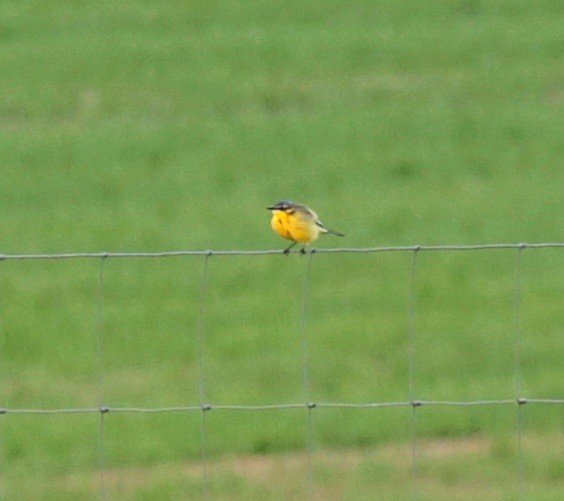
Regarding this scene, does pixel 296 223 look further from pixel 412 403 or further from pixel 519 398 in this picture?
pixel 412 403

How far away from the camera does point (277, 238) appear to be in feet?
50.9

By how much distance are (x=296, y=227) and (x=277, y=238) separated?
707 centimetres

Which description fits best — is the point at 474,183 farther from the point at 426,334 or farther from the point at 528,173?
the point at 426,334

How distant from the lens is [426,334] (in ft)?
42.7

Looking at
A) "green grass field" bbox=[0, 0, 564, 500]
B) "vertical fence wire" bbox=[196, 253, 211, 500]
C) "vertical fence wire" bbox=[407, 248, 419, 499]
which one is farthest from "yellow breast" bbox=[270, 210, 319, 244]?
"green grass field" bbox=[0, 0, 564, 500]

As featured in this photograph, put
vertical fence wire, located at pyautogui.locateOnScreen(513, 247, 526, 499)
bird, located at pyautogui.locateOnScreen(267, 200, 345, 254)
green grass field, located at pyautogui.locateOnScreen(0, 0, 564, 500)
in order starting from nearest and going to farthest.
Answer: vertical fence wire, located at pyautogui.locateOnScreen(513, 247, 526, 499) < bird, located at pyautogui.locateOnScreen(267, 200, 345, 254) < green grass field, located at pyautogui.locateOnScreen(0, 0, 564, 500)

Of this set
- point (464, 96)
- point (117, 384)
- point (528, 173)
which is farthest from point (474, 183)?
point (117, 384)

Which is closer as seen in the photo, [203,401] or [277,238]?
[203,401]

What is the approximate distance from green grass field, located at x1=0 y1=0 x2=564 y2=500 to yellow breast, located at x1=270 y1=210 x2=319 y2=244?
1.14 meters

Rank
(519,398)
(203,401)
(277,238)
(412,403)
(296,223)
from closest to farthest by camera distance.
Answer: (412,403)
(519,398)
(296,223)
(203,401)
(277,238)

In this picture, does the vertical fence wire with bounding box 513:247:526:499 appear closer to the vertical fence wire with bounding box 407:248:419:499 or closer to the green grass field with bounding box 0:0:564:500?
the green grass field with bounding box 0:0:564:500

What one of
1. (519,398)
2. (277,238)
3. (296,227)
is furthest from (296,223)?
(277,238)

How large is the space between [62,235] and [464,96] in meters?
6.28

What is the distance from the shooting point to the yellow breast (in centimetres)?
843
